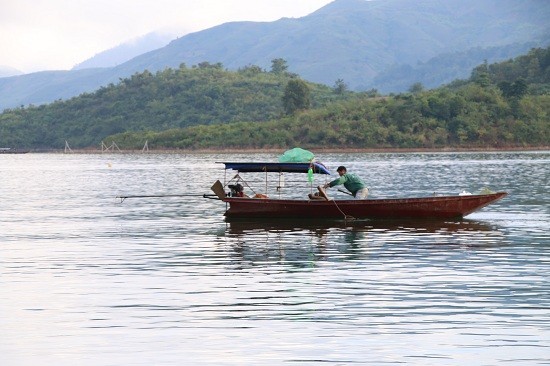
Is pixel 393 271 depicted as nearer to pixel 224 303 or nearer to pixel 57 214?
pixel 224 303

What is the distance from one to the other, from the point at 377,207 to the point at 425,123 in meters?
129

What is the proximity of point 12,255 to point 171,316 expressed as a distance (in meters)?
12.2

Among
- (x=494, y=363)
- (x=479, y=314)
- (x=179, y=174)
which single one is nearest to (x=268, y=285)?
(x=479, y=314)

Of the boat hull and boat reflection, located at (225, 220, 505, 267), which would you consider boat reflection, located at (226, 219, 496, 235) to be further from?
the boat hull

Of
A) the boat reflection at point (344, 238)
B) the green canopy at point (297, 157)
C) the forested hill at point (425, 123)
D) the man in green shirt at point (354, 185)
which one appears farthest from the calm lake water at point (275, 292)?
the forested hill at point (425, 123)

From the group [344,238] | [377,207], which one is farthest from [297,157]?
[344,238]

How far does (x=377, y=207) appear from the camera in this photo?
129ft

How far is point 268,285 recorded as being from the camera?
2389 cm

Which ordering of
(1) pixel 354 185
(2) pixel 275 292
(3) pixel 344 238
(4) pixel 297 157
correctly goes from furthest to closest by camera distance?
(4) pixel 297 157
(1) pixel 354 185
(3) pixel 344 238
(2) pixel 275 292

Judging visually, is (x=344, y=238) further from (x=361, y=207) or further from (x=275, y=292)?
(x=275, y=292)

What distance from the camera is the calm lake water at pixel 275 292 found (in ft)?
55.9

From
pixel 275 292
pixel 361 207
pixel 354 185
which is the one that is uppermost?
pixel 354 185

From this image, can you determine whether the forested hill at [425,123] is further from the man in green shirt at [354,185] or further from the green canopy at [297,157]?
the man in green shirt at [354,185]

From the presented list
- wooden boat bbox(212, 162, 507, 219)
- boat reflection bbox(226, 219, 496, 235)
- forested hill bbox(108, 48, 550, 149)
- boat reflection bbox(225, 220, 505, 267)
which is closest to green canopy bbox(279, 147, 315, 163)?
wooden boat bbox(212, 162, 507, 219)
